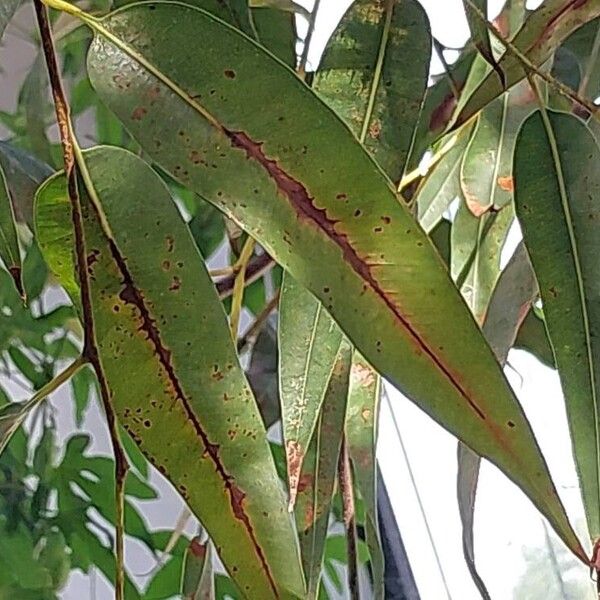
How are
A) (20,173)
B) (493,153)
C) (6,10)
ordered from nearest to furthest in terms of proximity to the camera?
(6,10), (493,153), (20,173)

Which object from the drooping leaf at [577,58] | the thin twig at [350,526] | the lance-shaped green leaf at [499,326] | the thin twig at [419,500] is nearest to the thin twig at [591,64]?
the drooping leaf at [577,58]

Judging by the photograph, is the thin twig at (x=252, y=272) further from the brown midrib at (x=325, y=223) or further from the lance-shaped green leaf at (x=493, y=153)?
the brown midrib at (x=325, y=223)

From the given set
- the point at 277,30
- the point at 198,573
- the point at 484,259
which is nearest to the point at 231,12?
the point at 277,30

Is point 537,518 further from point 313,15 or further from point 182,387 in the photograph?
point 182,387

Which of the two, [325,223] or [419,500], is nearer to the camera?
[325,223]

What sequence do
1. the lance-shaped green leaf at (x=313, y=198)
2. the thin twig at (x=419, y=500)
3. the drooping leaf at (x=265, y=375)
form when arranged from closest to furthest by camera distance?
the lance-shaped green leaf at (x=313, y=198) < the drooping leaf at (x=265, y=375) < the thin twig at (x=419, y=500)

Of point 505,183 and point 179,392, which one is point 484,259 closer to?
point 505,183
